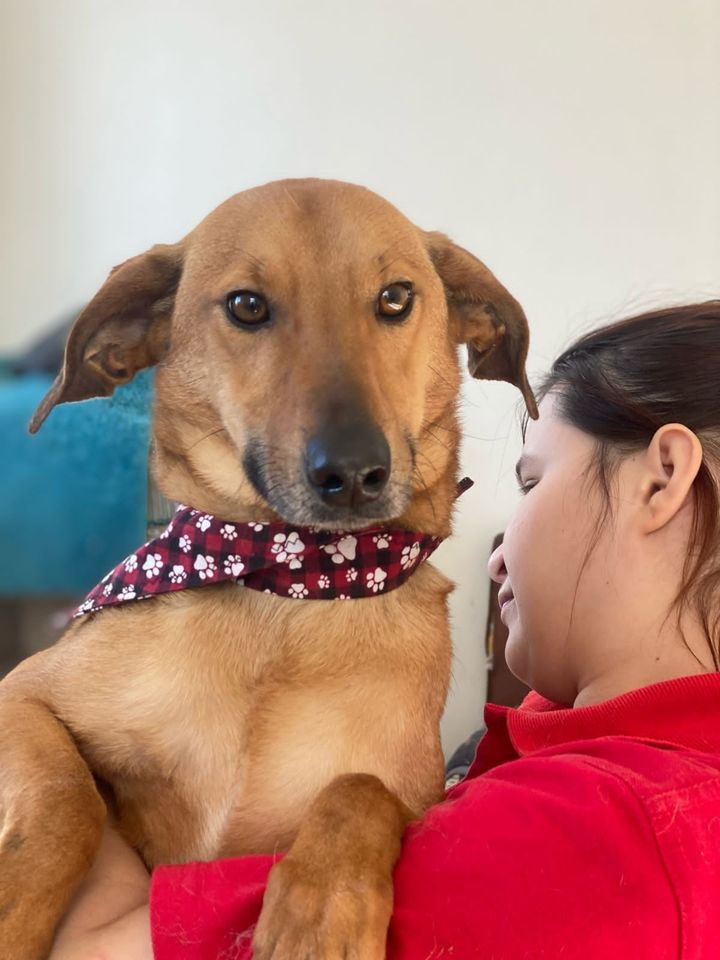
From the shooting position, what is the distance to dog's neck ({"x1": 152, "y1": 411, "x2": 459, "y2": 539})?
97cm

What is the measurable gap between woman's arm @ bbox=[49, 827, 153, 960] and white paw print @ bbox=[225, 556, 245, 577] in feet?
0.93

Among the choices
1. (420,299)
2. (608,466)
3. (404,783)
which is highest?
(420,299)

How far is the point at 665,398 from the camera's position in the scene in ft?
3.19

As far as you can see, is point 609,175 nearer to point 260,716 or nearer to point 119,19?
point 119,19

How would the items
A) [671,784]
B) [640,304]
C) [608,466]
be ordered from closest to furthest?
[671,784], [608,466], [640,304]

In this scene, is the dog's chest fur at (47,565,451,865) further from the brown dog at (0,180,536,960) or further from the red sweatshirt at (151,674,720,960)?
the red sweatshirt at (151,674,720,960)

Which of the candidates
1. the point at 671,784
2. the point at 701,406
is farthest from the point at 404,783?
the point at 701,406

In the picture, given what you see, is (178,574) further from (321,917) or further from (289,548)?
(321,917)

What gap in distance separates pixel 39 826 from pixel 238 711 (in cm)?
21

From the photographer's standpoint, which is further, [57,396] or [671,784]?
[57,396]

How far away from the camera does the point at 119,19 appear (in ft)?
7.50

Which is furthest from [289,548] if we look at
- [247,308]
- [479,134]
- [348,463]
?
[479,134]

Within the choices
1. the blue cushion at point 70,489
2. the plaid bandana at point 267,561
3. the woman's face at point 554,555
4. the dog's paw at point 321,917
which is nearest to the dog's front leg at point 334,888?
the dog's paw at point 321,917

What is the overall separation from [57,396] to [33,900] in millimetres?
527
